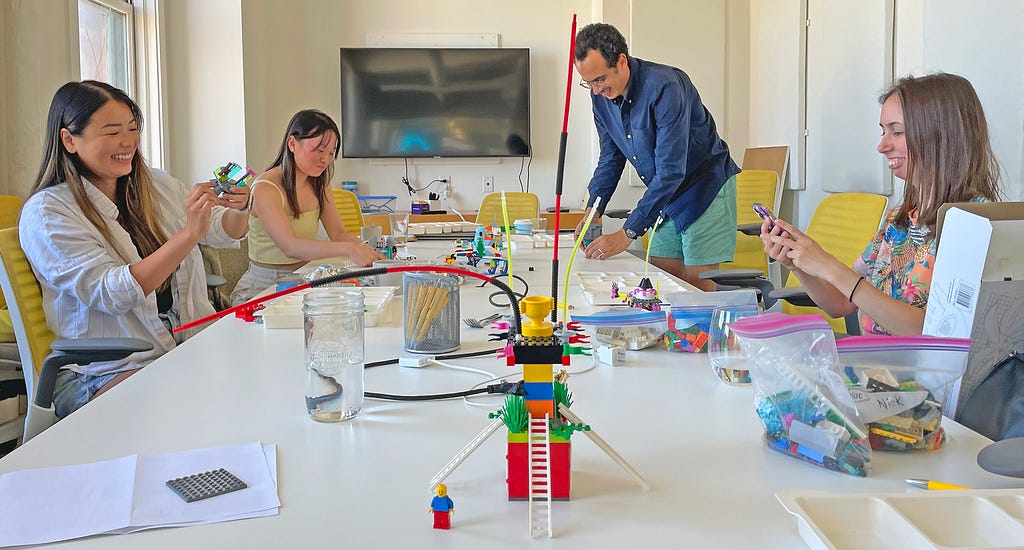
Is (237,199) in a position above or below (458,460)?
above

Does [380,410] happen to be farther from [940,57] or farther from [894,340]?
[940,57]

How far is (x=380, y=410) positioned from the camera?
128 cm

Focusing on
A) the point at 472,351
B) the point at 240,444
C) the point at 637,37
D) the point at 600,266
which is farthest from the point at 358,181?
the point at 240,444

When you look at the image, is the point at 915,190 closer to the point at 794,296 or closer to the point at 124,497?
the point at 794,296

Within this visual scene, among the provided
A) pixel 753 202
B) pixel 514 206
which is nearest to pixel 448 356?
pixel 514 206

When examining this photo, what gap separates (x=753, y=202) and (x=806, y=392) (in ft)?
14.1

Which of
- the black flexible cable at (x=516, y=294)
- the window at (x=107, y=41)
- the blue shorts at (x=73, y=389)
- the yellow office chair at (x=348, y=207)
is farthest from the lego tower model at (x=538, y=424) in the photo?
the window at (x=107, y=41)

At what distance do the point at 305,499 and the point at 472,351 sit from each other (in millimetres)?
742

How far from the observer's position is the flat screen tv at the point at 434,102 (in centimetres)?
582

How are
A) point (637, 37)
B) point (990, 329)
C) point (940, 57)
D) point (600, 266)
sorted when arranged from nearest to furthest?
1. point (990, 329)
2. point (600, 266)
3. point (940, 57)
4. point (637, 37)

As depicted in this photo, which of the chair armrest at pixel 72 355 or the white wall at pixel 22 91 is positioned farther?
the white wall at pixel 22 91

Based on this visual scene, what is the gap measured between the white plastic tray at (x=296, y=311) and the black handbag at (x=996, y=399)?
110 centimetres

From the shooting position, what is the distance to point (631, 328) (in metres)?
1.64

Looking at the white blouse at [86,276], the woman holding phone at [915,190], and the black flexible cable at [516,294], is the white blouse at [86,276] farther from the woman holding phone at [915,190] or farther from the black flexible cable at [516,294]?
the woman holding phone at [915,190]
